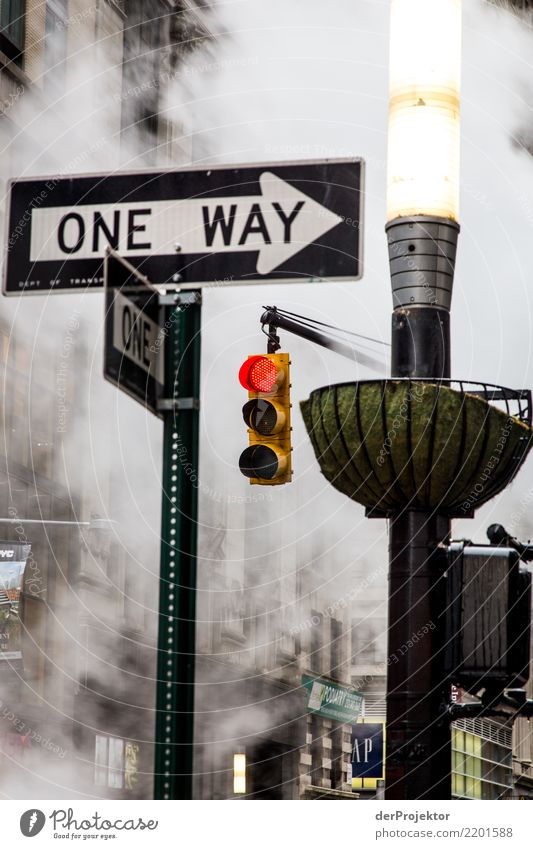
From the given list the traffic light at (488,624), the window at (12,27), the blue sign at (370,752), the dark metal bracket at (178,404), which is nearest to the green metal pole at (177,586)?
the dark metal bracket at (178,404)

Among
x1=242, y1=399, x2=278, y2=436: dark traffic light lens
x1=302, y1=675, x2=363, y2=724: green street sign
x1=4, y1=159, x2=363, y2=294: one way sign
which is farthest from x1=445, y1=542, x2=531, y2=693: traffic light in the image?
x1=302, y1=675, x2=363, y2=724: green street sign

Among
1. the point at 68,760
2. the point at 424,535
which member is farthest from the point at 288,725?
the point at 424,535

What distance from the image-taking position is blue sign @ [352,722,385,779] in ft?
59.9

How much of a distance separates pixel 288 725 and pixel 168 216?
23665 millimetres

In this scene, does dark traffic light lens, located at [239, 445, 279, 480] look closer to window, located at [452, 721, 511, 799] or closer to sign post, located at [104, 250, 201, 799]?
sign post, located at [104, 250, 201, 799]

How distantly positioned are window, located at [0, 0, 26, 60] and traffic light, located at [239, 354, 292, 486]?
38.3 ft

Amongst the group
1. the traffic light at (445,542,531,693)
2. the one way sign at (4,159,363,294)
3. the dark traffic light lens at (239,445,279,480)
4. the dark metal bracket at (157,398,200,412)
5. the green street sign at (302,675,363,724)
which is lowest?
the green street sign at (302,675,363,724)

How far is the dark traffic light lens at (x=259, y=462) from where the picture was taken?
11.1 ft

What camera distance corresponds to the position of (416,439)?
625 cm

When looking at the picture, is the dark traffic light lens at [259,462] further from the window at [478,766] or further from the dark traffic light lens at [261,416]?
the window at [478,766]

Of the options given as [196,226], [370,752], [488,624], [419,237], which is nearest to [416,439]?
[419,237]

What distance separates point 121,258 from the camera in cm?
288
